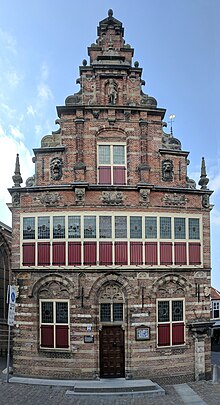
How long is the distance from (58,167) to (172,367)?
9861 mm

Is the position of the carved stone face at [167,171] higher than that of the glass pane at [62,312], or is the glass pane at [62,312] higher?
the carved stone face at [167,171]

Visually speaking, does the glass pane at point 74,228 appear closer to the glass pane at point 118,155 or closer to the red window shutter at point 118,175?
the red window shutter at point 118,175

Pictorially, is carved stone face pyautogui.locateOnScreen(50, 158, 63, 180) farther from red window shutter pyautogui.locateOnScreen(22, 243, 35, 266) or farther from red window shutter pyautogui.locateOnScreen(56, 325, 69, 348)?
red window shutter pyautogui.locateOnScreen(56, 325, 69, 348)

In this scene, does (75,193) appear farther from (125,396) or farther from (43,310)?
(125,396)

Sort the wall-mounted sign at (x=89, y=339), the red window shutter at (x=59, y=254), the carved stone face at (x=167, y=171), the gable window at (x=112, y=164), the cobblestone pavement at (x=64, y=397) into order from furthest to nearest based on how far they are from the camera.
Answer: the carved stone face at (x=167, y=171), the gable window at (x=112, y=164), the red window shutter at (x=59, y=254), the wall-mounted sign at (x=89, y=339), the cobblestone pavement at (x=64, y=397)

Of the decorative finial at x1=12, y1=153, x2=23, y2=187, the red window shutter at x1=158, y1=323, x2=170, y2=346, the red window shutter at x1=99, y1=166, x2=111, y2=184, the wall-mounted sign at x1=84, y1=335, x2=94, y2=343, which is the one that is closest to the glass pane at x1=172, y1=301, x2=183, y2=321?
the red window shutter at x1=158, y1=323, x2=170, y2=346

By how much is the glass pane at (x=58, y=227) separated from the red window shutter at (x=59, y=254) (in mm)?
348

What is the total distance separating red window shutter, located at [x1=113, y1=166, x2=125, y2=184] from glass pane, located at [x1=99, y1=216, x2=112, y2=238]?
1732 millimetres

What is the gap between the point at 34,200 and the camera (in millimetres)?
16922

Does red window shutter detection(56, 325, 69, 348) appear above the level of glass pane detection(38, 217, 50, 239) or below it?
below

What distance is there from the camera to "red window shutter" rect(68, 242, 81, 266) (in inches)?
647

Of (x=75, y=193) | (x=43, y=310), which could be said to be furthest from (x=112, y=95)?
(x=43, y=310)

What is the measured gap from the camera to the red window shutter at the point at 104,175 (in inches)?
674

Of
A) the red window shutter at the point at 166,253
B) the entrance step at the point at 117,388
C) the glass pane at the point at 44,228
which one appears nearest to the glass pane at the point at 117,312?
the entrance step at the point at 117,388
